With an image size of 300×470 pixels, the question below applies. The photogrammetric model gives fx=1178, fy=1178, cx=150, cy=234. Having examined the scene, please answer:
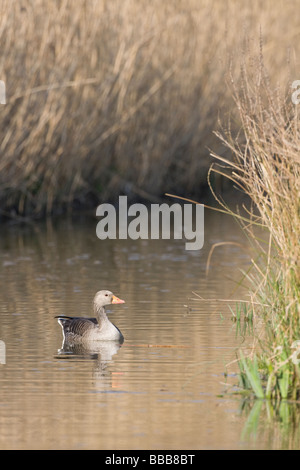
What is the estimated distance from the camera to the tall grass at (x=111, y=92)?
1722cm

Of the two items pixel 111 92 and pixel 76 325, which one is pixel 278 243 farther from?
pixel 111 92

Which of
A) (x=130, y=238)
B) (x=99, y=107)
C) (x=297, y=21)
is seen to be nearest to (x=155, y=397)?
(x=130, y=238)

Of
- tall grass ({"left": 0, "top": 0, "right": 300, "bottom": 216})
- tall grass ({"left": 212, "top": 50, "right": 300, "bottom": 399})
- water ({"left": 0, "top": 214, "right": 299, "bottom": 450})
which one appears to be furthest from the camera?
tall grass ({"left": 0, "top": 0, "right": 300, "bottom": 216})

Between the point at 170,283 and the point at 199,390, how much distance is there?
16.4ft

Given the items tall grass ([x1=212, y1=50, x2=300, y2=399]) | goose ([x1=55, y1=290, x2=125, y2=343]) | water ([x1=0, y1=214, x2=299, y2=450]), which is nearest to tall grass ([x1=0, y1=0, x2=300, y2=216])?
water ([x1=0, y1=214, x2=299, y2=450])

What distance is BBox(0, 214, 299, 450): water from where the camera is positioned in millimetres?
5715

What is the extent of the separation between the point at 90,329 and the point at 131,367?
4.49 feet

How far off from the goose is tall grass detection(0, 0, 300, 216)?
7.20m

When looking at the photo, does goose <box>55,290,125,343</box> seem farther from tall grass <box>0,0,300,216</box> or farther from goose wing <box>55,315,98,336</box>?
tall grass <box>0,0,300,216</box>

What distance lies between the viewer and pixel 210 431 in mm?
5734

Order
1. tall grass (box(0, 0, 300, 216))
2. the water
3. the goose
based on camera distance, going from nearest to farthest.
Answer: the water < the goose < tall grass (box(0, 0, 300, 216))

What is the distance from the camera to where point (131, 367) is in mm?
7402

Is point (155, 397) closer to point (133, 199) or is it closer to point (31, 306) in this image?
point (31, 306)
